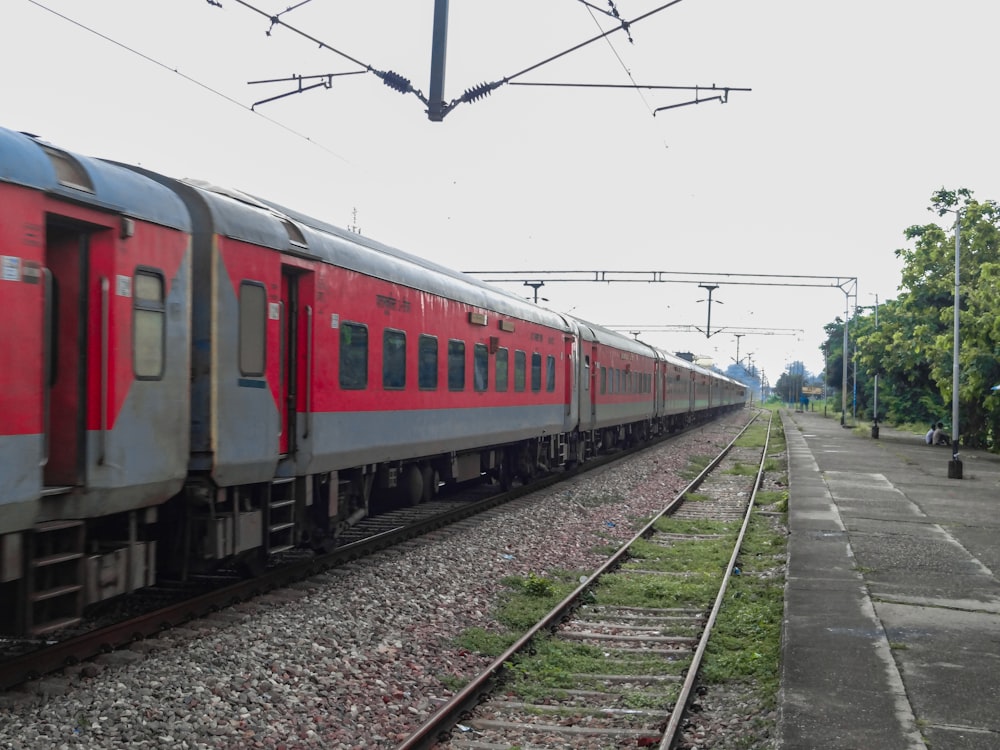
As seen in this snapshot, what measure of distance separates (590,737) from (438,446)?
303 inches

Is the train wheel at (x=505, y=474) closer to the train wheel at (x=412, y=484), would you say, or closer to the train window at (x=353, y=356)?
the train wheel at (x=412, y=484)

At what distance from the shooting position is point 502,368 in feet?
54.6

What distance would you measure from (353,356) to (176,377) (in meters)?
3.25

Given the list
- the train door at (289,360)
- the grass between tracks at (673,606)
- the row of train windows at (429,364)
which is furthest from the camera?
the row of train windows at (429,364)

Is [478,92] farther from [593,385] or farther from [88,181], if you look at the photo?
[593,385]

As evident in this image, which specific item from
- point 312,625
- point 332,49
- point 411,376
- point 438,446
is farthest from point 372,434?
point 332,49

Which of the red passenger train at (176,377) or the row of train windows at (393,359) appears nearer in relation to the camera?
the red passenger train at (176,377)

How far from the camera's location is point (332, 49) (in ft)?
36.0

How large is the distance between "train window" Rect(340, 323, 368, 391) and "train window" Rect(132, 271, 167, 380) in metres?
3.07

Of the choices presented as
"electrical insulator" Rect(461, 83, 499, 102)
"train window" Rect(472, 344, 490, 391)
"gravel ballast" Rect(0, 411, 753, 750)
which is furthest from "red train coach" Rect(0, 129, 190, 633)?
"train window" Rect(472, 344, 490, 391)

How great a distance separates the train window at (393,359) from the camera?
38.0ft

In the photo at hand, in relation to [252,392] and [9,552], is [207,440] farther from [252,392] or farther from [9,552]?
[9,552]

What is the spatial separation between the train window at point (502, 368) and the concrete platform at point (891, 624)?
5.07m

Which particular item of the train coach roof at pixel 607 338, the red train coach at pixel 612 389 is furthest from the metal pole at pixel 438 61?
the train coach roof at pixel 607 338
